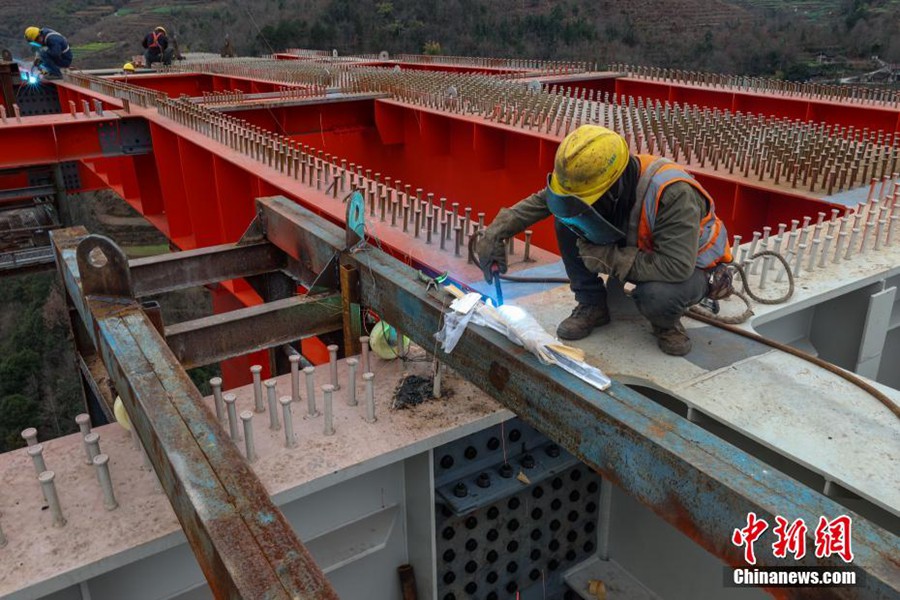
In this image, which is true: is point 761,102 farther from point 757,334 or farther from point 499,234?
point 499,234

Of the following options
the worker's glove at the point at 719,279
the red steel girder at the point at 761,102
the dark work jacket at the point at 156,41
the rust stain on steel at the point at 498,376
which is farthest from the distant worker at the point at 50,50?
the rust stain on steel at the point at 498,376

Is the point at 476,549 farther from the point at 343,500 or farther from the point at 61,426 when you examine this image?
the point at 61,426

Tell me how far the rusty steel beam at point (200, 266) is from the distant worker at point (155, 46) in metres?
20.1

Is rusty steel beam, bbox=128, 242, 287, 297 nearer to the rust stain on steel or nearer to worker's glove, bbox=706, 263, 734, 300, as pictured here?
the rust stain on steel

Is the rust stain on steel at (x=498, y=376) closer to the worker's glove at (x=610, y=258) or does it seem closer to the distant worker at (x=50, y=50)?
the worker's glove at (x=610, y=258)

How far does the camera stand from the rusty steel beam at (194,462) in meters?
1.70

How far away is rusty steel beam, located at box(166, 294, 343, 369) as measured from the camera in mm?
3670

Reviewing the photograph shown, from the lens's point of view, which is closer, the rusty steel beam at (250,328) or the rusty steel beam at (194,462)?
the rusty steel beam at (194,462)

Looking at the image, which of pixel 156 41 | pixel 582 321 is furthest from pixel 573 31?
pixel 582 321

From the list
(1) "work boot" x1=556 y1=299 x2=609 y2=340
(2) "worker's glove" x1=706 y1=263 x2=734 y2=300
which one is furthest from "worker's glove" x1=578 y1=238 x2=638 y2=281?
(2) "worker's glove" x1=706 y1=263 x2=734 y2=300

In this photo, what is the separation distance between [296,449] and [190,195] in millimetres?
7592

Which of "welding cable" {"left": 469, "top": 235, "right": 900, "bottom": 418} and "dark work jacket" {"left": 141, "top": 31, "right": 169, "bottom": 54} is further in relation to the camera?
"dark work jacket" {"left": 141, "top": 31, "right": 169, "bottom": 54}

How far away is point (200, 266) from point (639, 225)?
2812mm

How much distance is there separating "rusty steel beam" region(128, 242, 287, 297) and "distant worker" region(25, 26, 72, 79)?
1552cm
